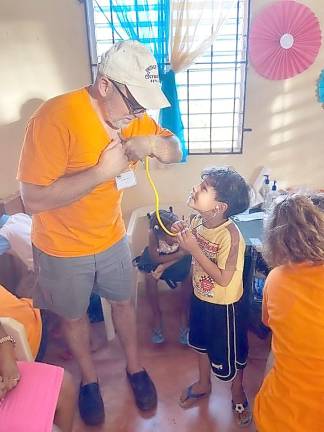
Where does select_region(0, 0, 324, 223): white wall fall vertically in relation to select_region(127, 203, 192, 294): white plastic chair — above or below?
above

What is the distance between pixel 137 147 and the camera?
1.23 m

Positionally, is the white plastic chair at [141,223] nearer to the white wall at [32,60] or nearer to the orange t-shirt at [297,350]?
the white wall at [32,60]

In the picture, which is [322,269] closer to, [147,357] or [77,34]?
[147,357]

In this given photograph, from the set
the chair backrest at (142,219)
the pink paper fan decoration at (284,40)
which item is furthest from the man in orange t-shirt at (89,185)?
the pink paper fan decoration at (284,40)

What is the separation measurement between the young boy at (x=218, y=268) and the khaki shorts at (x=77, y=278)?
0.91 ft

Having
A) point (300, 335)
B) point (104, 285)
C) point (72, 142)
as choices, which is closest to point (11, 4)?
point (72, 142)

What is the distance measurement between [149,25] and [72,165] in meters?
1.17

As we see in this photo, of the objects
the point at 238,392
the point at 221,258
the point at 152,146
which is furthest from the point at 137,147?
the point at 238,392

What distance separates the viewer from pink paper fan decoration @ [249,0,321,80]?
204cm

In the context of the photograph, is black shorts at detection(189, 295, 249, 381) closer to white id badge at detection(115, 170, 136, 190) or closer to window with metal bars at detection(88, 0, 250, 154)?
white id badge at detection(115, 170, 136, 190)

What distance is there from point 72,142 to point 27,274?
925 mm

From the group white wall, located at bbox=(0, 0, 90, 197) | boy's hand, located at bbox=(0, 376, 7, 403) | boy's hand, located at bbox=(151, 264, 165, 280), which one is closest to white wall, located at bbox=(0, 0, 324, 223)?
white wall, located at bbox=(0, 0, 90, 197)

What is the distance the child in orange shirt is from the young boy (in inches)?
11.0

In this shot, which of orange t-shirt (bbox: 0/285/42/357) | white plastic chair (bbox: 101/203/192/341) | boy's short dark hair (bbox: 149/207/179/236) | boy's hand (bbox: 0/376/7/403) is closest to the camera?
boy's hand (bbox: 0/376/7/403)
